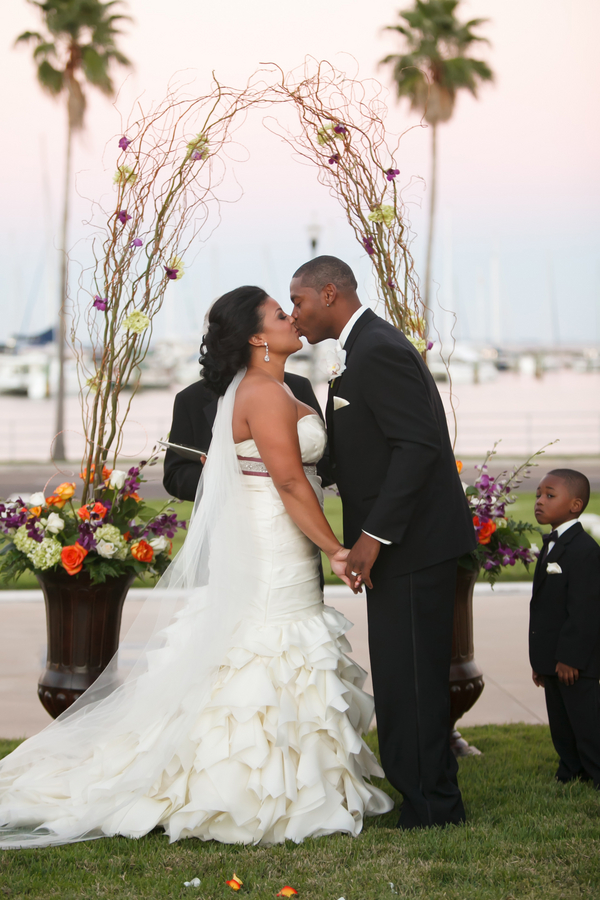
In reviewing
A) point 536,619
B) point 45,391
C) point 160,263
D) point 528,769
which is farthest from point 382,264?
point 45,391

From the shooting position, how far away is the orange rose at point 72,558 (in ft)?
12.8

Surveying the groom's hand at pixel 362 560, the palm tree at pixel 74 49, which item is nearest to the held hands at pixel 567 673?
the groom's hand at pixel 362 560

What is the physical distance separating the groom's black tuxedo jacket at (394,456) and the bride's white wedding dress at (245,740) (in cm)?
23

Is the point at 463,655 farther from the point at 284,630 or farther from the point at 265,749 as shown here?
the point at 265,749

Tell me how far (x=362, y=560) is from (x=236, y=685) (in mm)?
708

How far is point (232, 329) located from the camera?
3.66 meters

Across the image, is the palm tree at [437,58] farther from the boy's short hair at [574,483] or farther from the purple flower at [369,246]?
the boy's short hair at [574,483]

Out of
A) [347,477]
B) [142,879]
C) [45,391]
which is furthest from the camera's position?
[45,391]

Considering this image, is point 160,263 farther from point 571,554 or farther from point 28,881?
point 28,881

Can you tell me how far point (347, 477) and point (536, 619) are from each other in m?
1.13

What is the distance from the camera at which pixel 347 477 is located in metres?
3.53

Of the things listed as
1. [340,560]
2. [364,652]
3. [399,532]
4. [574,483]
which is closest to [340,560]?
[340,560]

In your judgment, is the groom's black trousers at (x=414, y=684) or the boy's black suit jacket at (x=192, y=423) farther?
the boy's black suit jacket at (x=192, y=423)

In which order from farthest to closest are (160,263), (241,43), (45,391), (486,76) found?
(45,391), (486,76), (241,43), (160,263)
